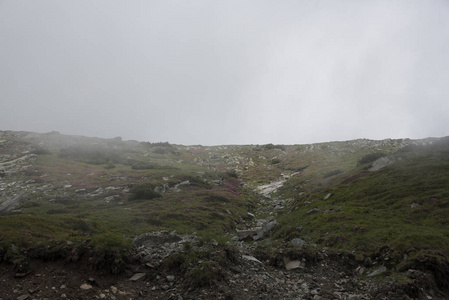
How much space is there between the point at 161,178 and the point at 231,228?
21.1 m

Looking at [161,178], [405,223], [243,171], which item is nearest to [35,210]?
[161,178]

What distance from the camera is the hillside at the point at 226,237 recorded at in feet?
40.6

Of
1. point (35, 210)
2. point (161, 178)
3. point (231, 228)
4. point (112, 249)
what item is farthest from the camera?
point (161, 178)

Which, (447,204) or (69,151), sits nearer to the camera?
(447,204)

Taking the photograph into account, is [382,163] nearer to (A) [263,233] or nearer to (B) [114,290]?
(A) [263,233]

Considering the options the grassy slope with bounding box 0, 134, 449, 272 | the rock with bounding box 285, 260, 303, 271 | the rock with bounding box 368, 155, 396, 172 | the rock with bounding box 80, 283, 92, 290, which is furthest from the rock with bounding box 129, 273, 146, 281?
the rock with bounding box 368, 155, 396, 172

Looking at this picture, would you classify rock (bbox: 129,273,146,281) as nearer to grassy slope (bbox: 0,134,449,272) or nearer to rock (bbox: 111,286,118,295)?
rock (bbox: 111,286,118,295)

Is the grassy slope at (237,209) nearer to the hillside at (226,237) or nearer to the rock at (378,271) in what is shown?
the hillside at (226,237)

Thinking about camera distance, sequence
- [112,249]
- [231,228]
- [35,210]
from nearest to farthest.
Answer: [112,249] < [35,210] < [231,228]

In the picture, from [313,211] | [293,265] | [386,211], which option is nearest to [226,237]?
[293,265]

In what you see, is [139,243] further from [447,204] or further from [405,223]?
[447,204]

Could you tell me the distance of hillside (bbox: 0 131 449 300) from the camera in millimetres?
12383

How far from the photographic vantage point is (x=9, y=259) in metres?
12.7

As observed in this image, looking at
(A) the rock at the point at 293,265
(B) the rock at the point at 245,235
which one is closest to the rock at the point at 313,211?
(B) the rock at the point at 245,235
